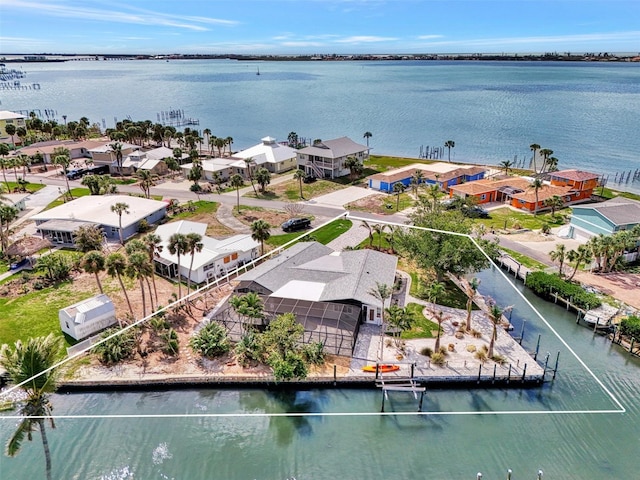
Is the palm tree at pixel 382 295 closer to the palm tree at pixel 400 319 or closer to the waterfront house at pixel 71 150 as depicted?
the palm tree at pixel 400 319

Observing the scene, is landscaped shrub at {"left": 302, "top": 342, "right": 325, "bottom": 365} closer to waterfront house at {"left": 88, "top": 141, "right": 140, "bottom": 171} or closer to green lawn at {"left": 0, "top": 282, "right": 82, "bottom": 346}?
green lawn at {"left": 0, "top": 282, "right": 82, "bottom": 346}

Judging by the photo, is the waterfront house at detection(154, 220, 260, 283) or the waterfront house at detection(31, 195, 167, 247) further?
the waterfront house at detection(31, 195, 167, 247)

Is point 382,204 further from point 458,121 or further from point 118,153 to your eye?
point 458,121

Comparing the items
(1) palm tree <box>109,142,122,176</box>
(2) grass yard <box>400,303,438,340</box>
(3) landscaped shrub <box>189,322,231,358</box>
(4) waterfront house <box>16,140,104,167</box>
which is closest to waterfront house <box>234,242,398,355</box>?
(2) grass yard <box>400,303,438,340</box>

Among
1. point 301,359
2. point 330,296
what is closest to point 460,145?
point 330,296

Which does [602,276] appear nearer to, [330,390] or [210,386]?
[330,390]

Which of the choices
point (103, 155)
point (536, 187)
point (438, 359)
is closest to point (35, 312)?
point (438, 359)

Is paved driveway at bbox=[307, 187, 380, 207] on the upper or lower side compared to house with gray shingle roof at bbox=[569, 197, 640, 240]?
lower

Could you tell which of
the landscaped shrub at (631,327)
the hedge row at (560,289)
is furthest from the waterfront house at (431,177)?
the landscaped shrub at (631,327)
